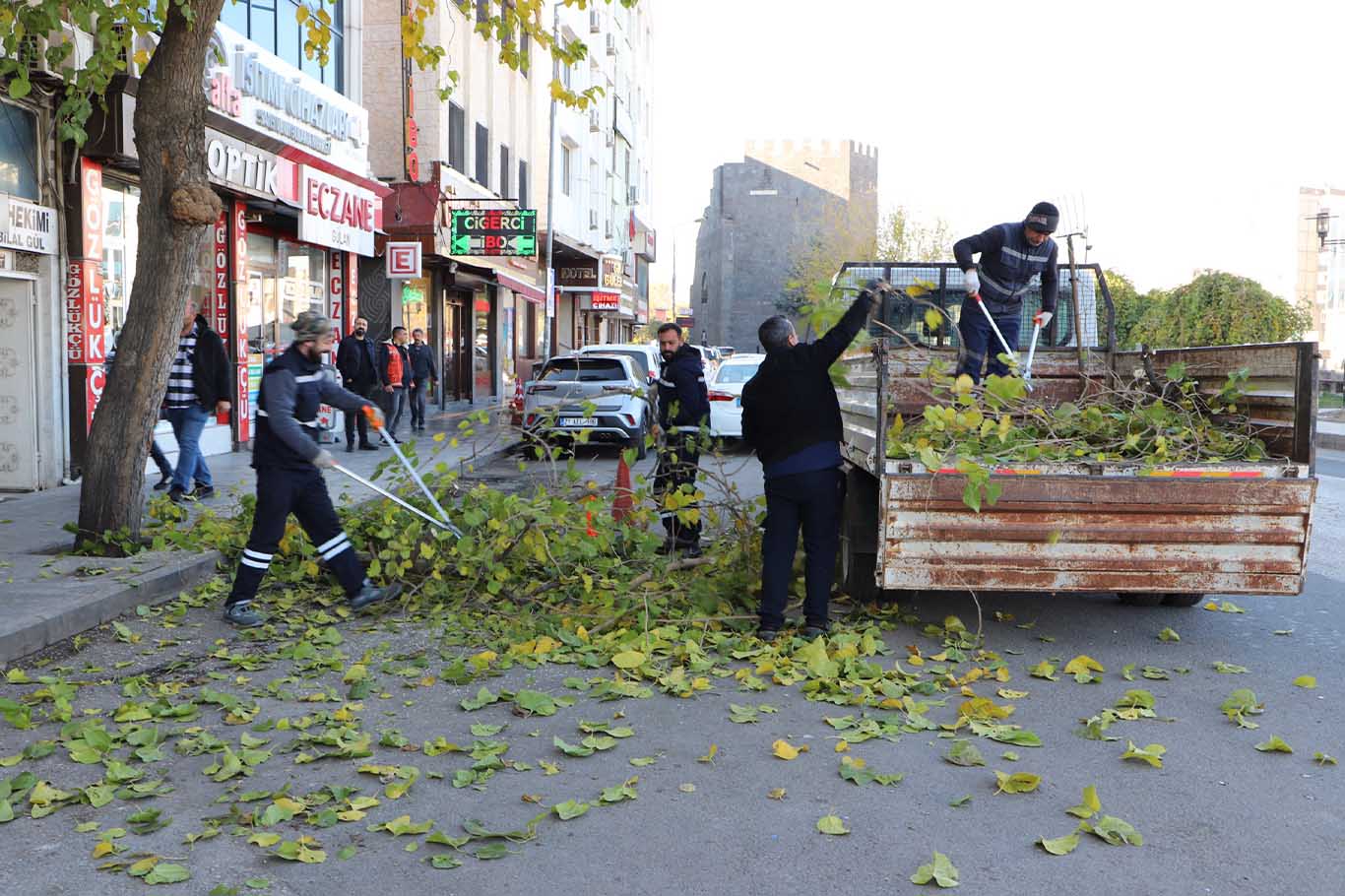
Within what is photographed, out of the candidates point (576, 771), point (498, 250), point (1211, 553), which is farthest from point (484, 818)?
point (498, 250)

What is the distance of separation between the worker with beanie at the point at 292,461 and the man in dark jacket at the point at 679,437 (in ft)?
6.59

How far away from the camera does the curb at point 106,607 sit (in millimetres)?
6023

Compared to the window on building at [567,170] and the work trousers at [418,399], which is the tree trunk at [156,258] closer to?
the work trousers at [418,399]

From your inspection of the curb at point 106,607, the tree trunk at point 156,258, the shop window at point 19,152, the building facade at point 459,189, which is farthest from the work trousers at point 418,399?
the curb at point 106,607

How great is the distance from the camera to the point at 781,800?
4051 mm

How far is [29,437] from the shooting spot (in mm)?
11953

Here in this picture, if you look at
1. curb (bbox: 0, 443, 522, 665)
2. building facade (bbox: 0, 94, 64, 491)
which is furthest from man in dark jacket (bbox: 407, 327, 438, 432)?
curb (bbox: 0, 443, 522, 665)

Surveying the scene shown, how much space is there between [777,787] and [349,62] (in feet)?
59.5

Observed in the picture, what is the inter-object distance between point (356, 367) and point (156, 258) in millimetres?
8163

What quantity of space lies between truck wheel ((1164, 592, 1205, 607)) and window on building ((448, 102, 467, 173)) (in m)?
20.4

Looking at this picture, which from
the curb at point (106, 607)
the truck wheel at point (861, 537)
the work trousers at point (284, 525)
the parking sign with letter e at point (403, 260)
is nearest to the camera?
the curb at point (106, 607)

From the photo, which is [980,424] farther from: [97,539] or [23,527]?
[23,527]

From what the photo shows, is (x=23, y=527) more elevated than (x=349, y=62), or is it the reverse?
(x=349, y=62)

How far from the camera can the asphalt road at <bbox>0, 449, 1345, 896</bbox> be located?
11.4 feet
